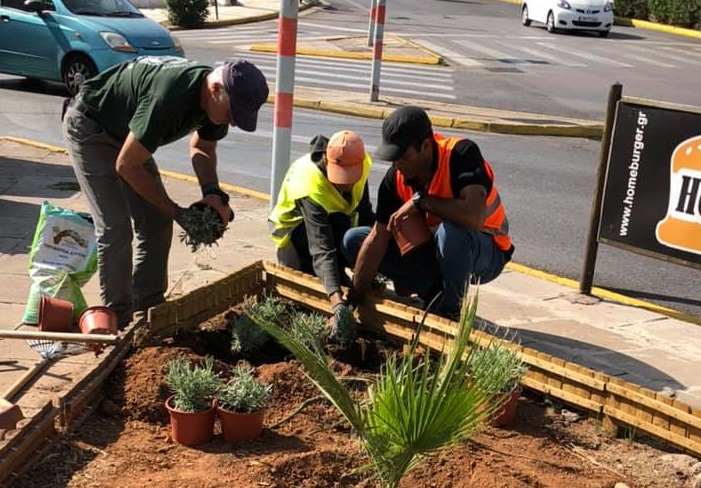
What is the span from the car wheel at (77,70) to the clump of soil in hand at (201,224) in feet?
30.9

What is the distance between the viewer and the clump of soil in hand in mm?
4465

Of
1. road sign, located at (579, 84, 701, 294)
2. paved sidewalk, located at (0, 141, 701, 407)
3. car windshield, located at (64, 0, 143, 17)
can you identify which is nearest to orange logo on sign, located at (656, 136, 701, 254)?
road sign, located at (579, 84, 701, 294)

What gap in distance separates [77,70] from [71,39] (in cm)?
43

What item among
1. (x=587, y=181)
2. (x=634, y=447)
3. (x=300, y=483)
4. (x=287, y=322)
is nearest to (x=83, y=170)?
(x=287, y=322)

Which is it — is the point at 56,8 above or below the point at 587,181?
above

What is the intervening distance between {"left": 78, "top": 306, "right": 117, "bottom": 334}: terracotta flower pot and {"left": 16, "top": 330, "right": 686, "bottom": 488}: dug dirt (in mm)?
360

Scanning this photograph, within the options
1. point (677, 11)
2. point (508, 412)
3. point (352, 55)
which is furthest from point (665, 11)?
point (508, 412)

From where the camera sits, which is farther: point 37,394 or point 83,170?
point 83,170

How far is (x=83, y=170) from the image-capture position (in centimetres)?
473

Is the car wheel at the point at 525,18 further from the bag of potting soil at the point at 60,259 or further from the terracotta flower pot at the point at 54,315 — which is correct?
the terracotta flower pot at the point at 54,315

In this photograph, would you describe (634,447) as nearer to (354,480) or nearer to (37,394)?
(354,480)

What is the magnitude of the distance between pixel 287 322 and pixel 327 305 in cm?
24

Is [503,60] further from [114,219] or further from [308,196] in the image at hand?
[114,219]

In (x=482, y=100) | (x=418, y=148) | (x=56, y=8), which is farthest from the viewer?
(x=482, y=100)
